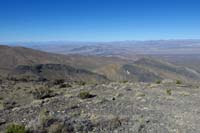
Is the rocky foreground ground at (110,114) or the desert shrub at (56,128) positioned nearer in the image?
the desert shrub at (56,128)

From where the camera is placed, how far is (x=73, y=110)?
13.8m

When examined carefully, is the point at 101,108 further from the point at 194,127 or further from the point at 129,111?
the point at 194,127

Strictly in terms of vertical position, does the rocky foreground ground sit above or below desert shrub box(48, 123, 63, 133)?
below

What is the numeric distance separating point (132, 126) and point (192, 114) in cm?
340

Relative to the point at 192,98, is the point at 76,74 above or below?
below

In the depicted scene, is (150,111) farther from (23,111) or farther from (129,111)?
(23,111)

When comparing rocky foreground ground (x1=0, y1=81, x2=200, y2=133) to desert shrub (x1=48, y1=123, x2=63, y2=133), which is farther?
rocky foreground ground (x1=0, y1=81, x2=200, y2=133)

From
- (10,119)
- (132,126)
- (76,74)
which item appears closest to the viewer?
(132,126)

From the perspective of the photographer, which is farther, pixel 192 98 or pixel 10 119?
pixel 192 98

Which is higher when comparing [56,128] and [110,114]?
[56,128]

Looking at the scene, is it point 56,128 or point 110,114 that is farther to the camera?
point 110,114

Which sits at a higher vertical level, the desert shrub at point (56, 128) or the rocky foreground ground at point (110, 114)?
the desert shrub at point (56, 128)

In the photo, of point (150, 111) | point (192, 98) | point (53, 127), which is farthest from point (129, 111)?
point (192, 98)

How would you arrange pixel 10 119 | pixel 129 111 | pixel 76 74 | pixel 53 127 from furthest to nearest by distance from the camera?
1. pixel 76 74
2. pixel 129 111
3. pixel 10 119
4. pixel 53 127
